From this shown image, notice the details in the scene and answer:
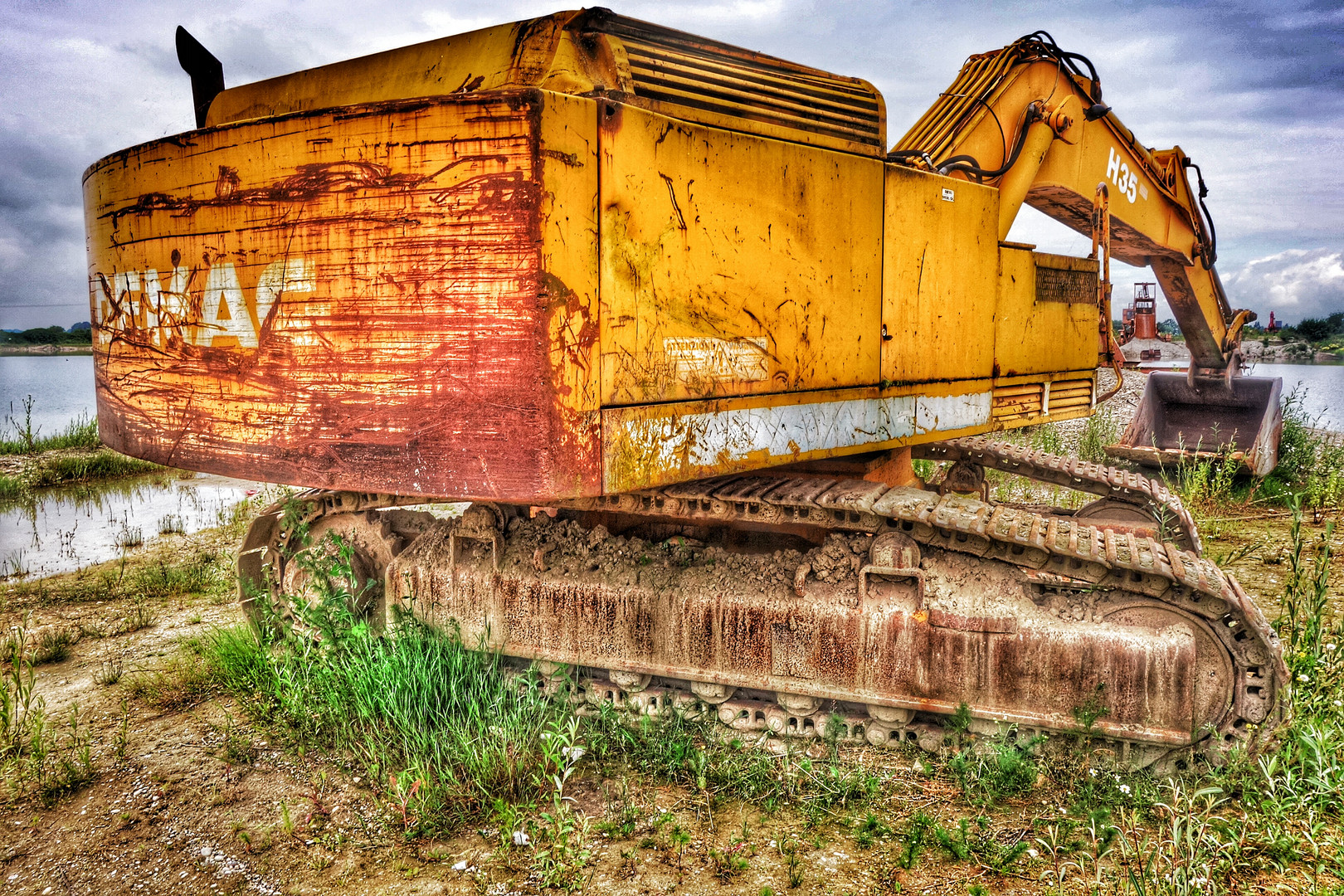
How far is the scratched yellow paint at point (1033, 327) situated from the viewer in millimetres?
3723

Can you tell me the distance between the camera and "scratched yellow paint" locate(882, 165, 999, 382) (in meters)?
3.14

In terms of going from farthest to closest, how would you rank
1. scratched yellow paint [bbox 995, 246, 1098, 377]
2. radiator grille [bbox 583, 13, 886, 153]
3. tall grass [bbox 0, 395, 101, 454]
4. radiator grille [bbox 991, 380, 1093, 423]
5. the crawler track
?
1. tall grass [bbox 0, 395, 101, 454]
2. radiator grille [bbox 991, 380, 1093, 423]
3. scratched yellow paint [bbox 995, 246, 1098, 377]
4. the crawler track
5. radiator grille [bbox 583, 13, 886, 153]

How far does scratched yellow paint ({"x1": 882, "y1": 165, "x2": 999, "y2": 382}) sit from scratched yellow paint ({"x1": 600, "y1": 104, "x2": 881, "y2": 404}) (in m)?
0.11

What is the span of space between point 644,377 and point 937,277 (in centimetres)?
155

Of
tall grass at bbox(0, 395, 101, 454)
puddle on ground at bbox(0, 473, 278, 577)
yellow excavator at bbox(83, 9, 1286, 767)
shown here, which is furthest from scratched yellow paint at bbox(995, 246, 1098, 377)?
tall grass at bbox(0, 395, 101, 454)

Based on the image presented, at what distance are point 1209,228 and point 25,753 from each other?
25.7 ft

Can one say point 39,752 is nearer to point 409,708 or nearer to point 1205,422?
point 409,708

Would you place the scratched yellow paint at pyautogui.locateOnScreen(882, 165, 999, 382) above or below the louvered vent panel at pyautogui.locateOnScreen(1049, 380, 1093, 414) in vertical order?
above

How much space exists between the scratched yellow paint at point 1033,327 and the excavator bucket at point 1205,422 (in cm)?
386

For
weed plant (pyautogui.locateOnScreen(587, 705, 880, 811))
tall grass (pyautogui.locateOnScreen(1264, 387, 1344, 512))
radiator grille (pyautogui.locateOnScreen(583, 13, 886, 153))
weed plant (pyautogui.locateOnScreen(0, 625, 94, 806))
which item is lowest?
weed plant (pyautogui.locateOnScreen(0, 625, 94, 806))

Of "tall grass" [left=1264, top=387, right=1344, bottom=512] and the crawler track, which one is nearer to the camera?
the crawler track

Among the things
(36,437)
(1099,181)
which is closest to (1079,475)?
(1099,181)

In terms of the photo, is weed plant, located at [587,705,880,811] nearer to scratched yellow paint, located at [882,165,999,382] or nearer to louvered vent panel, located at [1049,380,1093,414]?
scratched yellow paint, located at [882,165,999,382]

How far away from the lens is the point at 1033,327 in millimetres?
3920
